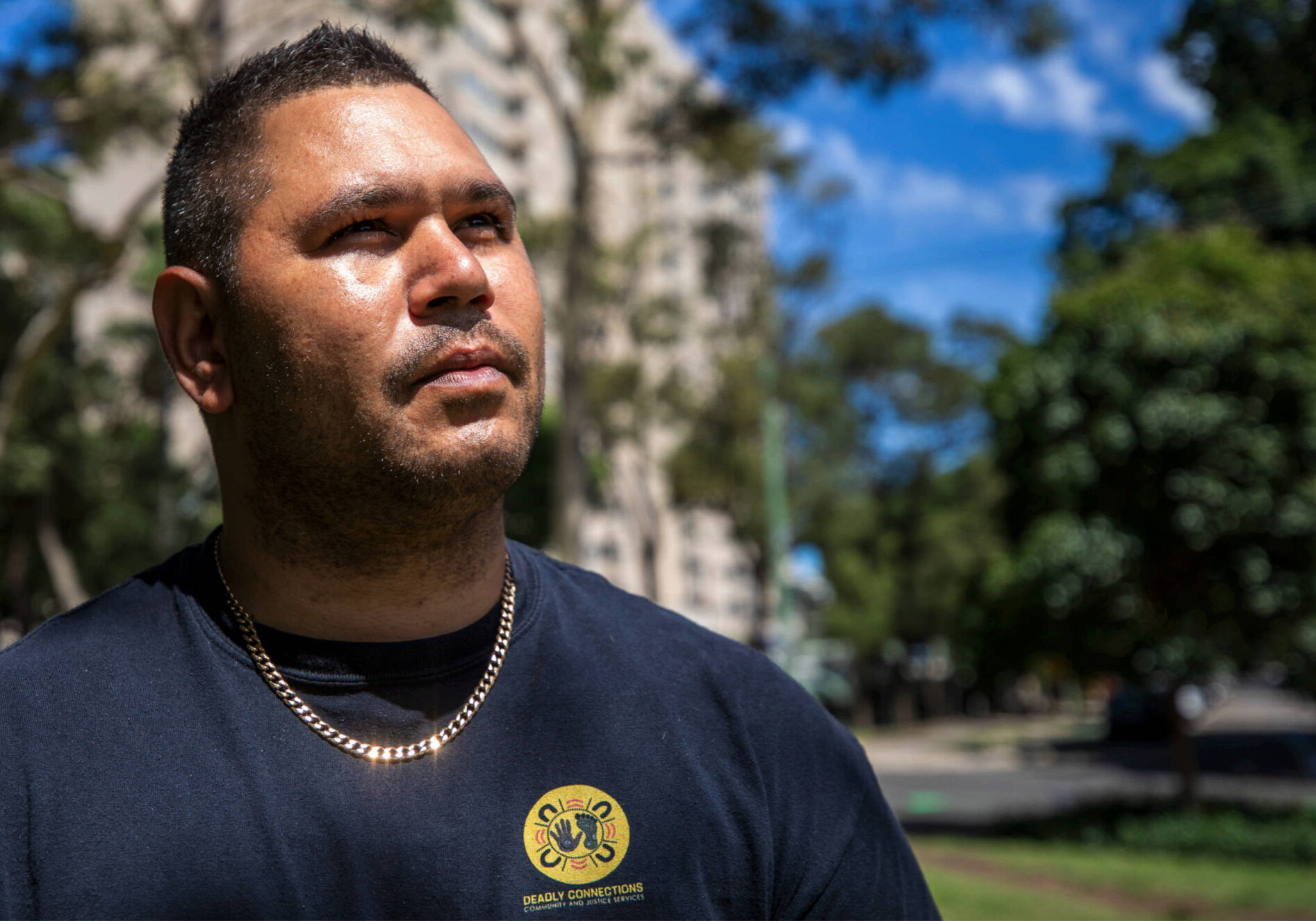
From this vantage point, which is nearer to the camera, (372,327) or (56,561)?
(372,327)

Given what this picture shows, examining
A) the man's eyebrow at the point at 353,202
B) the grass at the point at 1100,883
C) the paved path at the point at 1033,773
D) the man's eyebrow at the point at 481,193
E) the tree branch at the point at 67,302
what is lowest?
the paved path at the point at 1033,773

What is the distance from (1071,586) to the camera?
1403cm

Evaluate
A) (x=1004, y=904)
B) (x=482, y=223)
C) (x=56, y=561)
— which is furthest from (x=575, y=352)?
(x=482, y=223)

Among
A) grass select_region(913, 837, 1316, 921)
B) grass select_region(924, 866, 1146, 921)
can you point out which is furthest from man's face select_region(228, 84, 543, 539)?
grass select_region(913, 837, 1316, 921)

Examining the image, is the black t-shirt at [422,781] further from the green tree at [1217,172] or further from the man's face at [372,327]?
the green tree at [1217,172]

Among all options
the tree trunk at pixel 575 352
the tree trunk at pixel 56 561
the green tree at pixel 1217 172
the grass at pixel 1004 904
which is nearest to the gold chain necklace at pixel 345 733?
the green tree at pixel 1217 172

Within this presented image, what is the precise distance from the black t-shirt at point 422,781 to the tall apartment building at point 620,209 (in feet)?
26.7

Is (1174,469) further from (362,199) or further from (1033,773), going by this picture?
(362,199)

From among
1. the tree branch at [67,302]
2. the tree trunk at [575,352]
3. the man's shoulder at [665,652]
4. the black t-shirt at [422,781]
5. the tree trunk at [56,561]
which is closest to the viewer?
the black t-shirt at [422,781]

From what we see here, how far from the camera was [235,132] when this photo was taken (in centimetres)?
166

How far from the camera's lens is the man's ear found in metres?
1.64

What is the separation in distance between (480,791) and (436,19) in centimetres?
1204

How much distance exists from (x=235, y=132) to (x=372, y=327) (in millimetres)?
389

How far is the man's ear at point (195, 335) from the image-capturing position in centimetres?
164
